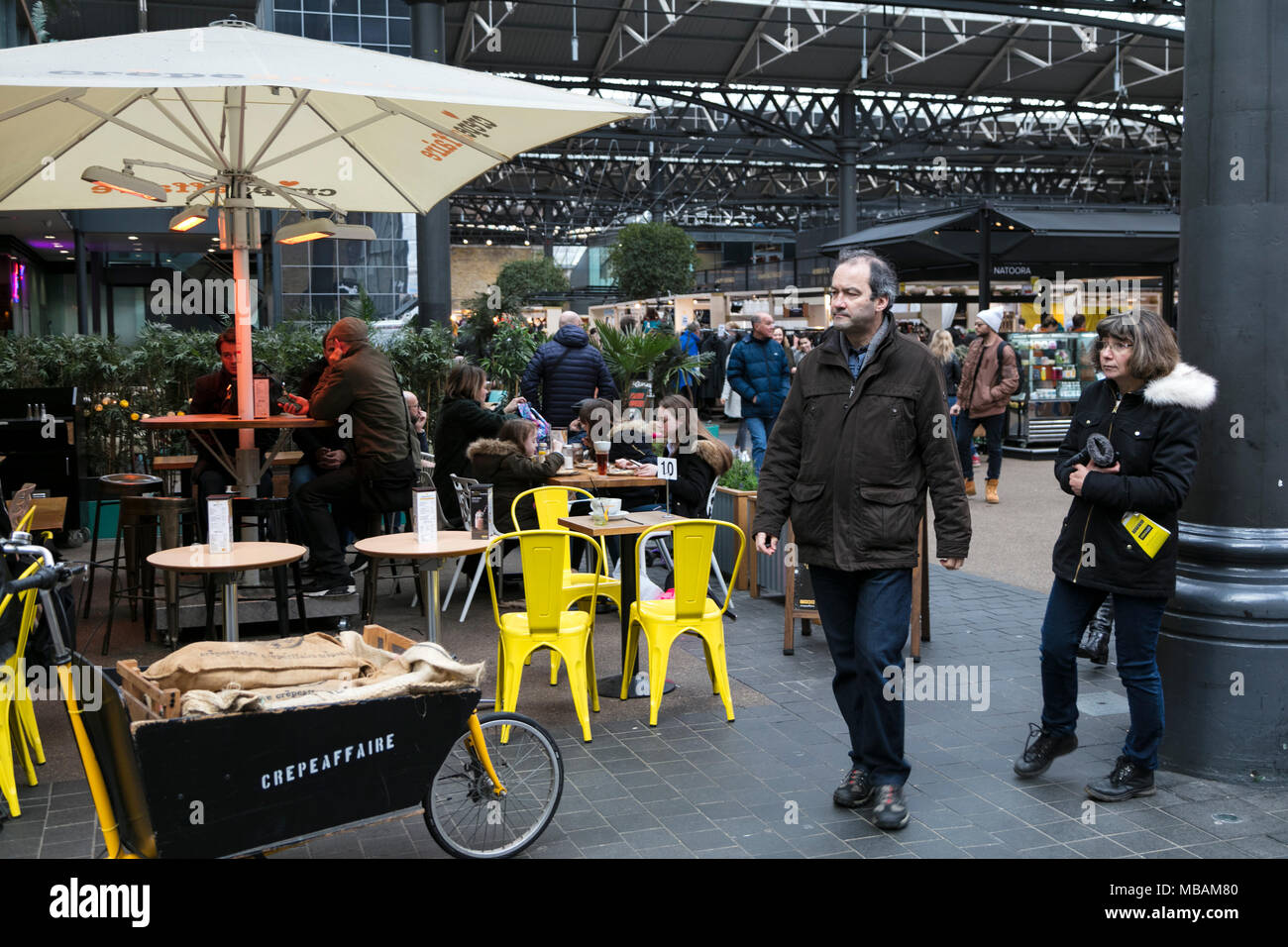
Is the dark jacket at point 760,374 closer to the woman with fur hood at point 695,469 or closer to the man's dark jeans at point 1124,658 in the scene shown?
the woman with fur hood at point 695,469

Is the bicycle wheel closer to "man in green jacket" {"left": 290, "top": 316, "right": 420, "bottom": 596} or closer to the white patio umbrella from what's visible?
the white patio umbrella

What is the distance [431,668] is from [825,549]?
148cm

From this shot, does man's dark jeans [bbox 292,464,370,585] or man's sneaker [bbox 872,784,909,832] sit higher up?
man's dark jeans [bbox 292,464,370,585]

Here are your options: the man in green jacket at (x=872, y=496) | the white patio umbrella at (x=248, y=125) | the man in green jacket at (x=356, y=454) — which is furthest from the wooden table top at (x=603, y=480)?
the man in green jacket at (x=872, y=496)

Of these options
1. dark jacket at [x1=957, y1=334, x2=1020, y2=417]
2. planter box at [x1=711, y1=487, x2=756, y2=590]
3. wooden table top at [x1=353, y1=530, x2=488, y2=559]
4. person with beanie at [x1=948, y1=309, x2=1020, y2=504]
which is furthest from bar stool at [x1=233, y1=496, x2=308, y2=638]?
dark jacket at [x1=957, y1=334, x2=1020, y2=417]

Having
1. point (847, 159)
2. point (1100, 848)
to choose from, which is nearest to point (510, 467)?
point (1100, 848)

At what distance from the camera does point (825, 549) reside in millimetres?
4297

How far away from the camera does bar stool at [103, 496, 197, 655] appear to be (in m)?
6.66

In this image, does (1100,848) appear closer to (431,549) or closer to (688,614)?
(688,614)

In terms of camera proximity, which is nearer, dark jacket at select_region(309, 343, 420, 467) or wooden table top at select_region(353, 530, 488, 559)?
wooden table top at select_region(353, 530, 488, 559)

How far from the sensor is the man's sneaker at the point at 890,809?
420cm

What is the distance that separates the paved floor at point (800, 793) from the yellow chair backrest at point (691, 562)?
533 millimetres

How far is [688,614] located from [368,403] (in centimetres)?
273
